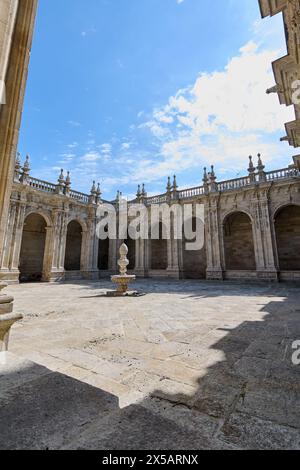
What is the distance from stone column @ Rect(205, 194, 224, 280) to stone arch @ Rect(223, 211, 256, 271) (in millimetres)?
1379

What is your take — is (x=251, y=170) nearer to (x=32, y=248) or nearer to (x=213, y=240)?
(x=213, y=240)

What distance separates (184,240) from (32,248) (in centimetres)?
1401

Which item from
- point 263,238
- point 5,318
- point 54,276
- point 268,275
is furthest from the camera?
point 54,276

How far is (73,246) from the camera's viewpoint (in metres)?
23.2

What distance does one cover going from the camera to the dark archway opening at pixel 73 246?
2272 centimetres

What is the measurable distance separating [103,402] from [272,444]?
1.20m

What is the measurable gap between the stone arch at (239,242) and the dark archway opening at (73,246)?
14.9 m

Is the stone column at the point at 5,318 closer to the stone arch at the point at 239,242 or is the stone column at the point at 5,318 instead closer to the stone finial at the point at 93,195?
the stone arch at the point at 239,242

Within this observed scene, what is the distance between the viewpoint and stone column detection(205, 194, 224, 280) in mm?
17750

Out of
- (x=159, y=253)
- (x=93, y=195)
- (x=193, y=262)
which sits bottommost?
(x=193, y=262)

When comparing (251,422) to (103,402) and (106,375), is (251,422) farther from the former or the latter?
(106,375)

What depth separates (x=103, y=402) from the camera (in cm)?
168

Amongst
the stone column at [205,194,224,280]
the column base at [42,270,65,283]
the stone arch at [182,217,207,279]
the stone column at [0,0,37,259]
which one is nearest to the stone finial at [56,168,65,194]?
the column base at [42,270,65,283]

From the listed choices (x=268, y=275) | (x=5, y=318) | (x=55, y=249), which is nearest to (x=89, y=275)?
(x=55, y=249)
